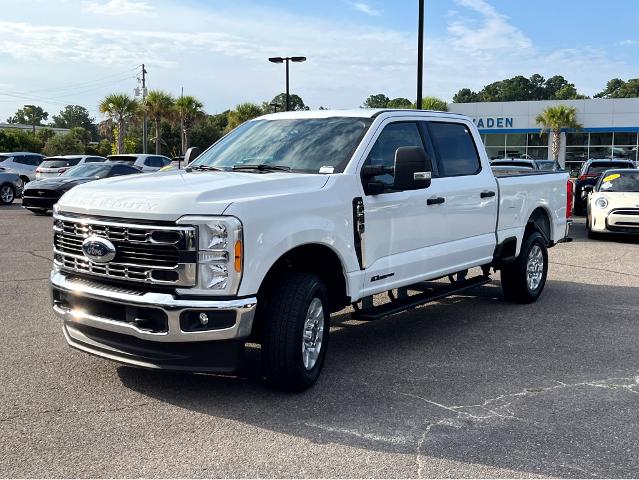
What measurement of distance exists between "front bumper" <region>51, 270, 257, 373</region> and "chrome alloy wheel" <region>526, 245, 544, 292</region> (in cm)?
466

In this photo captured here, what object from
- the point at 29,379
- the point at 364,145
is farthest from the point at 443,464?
the point at 29,379

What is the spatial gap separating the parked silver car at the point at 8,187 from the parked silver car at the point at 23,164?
3.47 m

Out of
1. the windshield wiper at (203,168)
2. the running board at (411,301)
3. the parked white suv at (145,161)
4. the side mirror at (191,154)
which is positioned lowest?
the running board at (411,301)

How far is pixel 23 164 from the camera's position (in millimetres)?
27719

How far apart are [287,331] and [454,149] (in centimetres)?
316

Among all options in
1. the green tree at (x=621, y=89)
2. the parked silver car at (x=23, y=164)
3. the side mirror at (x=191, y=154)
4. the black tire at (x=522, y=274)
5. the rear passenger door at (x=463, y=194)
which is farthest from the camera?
the green tree at (x=621, y=89)

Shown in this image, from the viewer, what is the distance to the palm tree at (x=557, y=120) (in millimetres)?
46719

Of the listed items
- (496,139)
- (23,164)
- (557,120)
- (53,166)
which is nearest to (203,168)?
(53,166)

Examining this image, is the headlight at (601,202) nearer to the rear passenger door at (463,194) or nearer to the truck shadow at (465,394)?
the truck shadow at (465,394)

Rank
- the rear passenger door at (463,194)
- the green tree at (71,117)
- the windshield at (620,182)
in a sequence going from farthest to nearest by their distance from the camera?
the green tree at (71,117), the windshield at (620,182), the rear passenger door at (463,194)

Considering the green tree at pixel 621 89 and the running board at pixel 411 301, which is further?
the green tree at pixel 621 89

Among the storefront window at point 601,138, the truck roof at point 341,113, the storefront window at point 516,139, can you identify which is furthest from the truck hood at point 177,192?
the storefront window at point 516,139

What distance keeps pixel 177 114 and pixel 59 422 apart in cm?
5365

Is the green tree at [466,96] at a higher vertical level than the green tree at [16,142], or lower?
higher
